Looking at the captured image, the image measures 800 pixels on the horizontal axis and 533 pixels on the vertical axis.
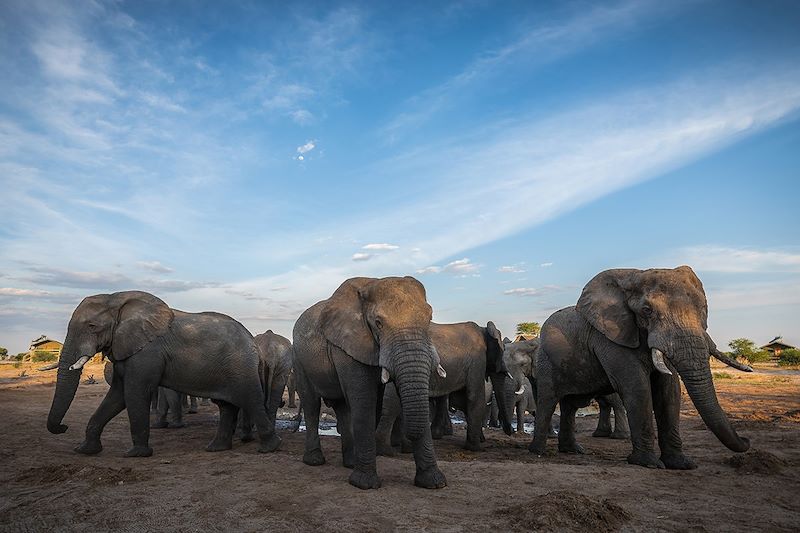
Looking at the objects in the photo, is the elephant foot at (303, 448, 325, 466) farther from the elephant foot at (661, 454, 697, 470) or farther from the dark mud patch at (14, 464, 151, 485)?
the elephant foot at (661, 454, 697, 470)

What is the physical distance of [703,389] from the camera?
7.66m

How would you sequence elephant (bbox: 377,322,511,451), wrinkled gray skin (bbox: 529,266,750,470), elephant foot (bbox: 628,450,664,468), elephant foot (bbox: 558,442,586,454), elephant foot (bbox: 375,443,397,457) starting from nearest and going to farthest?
wrinkled gray skin (bbox: 529,266,750,470)
elephant foot (bbox: 628,450,664,468)
elephant foot (bbox: 375,443,397,457)
elephant foot (bbox: 558,442,586,454)
elephant (bbox: 377,322,511,451)

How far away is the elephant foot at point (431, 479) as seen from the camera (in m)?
6.95

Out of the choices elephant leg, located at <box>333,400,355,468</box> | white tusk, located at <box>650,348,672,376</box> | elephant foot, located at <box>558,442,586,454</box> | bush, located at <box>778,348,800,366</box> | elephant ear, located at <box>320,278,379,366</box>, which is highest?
elephant ear, located at <box>320,278,379,366</box>

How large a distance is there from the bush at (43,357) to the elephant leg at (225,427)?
5930cm

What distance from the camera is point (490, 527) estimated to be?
5426mm

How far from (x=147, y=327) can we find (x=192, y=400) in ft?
30.3

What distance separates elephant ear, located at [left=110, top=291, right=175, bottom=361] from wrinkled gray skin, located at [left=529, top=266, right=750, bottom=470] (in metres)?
7.97

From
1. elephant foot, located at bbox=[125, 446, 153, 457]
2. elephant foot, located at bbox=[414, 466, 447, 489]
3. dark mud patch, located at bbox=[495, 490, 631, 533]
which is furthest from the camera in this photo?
elephant foot, located at bbox=[125, 446, 153, 457]

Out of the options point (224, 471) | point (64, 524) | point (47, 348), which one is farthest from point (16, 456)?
point (47, 348)

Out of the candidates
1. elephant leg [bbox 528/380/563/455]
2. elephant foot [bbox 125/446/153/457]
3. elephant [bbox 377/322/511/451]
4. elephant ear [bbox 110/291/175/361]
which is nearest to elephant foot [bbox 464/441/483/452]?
elephant [bbox 377/322/511/451]

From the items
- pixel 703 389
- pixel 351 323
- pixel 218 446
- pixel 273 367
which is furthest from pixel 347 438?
pixel 273 367

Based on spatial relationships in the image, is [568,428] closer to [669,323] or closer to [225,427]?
[669,323]

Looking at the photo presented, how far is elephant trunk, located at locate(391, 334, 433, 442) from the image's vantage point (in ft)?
21.2
